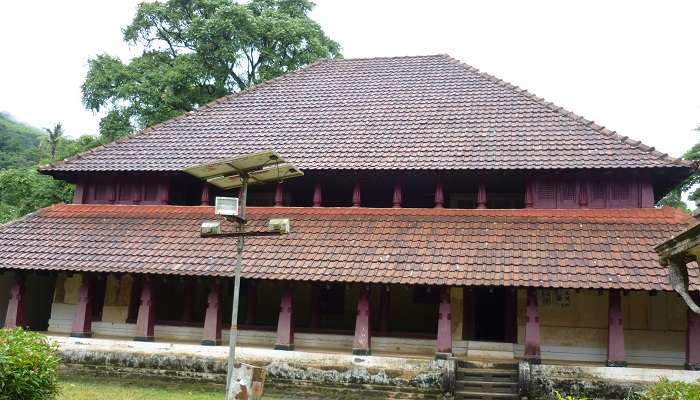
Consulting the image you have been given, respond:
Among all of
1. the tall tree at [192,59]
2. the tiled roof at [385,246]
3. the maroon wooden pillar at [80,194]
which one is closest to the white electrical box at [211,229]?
the tiled roof at [385,246]

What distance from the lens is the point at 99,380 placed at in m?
11.1

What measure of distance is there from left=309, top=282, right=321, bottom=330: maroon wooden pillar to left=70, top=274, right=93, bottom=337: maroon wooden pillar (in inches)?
183

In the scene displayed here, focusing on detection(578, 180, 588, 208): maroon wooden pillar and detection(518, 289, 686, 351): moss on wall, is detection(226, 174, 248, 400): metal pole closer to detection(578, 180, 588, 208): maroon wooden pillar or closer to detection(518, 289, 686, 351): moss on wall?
detection(518, 289, 686, 351): moss on wall

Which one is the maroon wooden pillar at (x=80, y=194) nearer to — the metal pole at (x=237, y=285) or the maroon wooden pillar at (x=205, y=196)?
the maroon wooden pillar at (x=205, y=196)

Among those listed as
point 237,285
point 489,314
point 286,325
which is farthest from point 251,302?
point 237,285

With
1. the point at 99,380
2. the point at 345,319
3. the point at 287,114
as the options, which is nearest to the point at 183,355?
the point at 99,380

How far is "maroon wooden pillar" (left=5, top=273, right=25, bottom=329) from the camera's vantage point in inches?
483

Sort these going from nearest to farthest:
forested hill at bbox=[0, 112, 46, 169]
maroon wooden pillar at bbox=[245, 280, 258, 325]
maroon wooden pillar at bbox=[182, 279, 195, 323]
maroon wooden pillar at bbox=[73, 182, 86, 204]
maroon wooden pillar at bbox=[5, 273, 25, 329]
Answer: maroon wooden pillar at bbox=[5, 273, 25, 329]
maroon wooden pillar at bbox=[245, 280, 258, 325]
maroon wooden pillar at bbox=[182, 279, 195, 323]
maroon wooden pillar at bbox=[73, 182, 86, 204]
forested hill at bbox=[0, 112, 46, 169]

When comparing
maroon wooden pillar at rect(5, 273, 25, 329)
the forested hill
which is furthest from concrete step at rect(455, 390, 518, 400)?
the forested hill

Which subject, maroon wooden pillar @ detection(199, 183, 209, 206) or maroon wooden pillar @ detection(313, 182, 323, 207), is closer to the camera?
maroon wooden pillar @ detection(313, 182, 323, 207)

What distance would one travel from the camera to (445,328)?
1054 centimetres

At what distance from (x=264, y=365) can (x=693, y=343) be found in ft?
24.6

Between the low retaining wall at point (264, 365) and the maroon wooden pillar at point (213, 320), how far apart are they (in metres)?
0.18

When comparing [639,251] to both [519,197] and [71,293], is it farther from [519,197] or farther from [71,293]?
[71,293]
